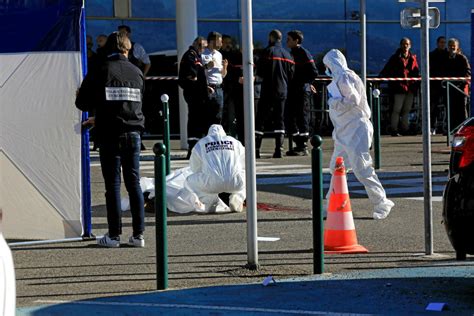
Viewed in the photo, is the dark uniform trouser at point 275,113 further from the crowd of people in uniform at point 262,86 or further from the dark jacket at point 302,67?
the dark jacket at point 302,67

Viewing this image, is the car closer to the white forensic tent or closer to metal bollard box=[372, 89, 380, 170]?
the white forensic tent

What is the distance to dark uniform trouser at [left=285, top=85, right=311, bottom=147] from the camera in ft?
67.4

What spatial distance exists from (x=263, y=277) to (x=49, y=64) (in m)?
3.30

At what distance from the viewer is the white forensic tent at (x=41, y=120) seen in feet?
36.3

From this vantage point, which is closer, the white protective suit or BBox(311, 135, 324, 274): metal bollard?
BBox(311, 135, 324, 274): metal bollard

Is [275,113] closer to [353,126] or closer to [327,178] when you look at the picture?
[327,178]

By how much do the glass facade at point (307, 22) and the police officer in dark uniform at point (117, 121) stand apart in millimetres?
14243

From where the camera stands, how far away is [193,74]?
748 inches

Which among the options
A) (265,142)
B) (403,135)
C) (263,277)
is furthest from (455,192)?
(403,135)

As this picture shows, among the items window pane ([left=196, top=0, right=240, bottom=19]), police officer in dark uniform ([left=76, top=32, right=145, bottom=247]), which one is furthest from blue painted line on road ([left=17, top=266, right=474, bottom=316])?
window pane ([left=196, top=0, right=240, bottom=19])

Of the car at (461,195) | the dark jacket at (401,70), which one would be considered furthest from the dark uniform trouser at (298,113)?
the car at (461,195)

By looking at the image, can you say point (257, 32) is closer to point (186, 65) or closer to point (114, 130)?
point (186, 65)

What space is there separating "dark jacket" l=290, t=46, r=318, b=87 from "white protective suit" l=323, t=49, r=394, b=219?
7330mm

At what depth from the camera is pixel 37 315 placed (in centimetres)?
808
